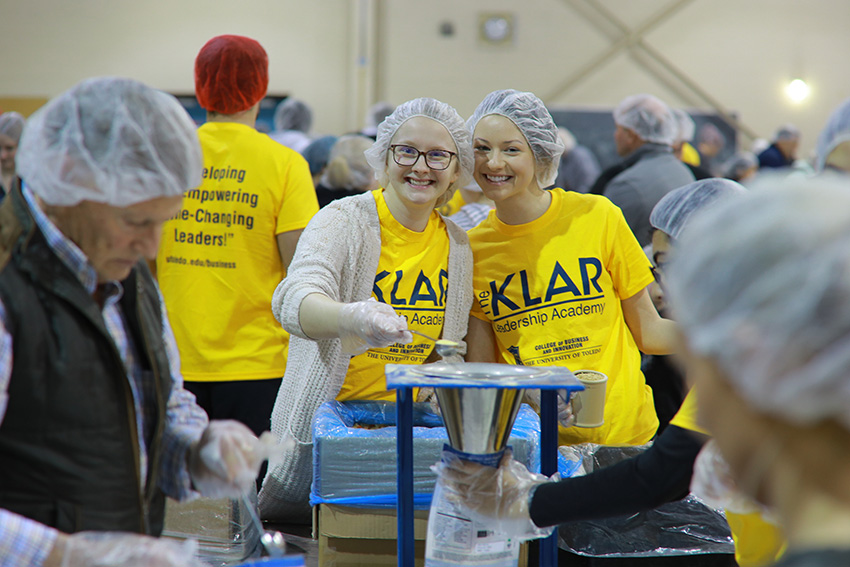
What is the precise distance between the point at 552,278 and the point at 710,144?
306 inches

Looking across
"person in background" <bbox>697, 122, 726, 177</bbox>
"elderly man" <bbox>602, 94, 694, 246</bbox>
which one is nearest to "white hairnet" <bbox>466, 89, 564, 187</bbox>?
"elderly man" <bbox>602, 94, 694, 246</bbox>

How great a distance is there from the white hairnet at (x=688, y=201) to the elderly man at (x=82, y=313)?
5.55ft

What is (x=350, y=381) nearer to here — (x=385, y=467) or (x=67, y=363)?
(x=385, y=467)

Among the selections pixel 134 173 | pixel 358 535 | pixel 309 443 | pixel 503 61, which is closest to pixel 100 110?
pixel 134 173

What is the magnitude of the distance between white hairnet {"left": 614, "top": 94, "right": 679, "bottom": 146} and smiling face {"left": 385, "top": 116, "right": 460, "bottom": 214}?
97.5 inches

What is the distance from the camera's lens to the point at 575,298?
2.36m

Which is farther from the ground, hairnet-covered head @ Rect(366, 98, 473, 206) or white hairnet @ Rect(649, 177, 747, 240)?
hairnet-covered head @ Rect(366, 98, 473, 206)

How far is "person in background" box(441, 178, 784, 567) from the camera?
1458mm

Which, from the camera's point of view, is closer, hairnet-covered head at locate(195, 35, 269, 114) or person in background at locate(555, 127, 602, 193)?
hairnet-covered head at locate(195, 35, 269, 114)

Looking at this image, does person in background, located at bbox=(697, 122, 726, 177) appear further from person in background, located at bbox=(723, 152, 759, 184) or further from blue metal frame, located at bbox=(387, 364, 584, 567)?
blue metal frame, located at bbox=(387, 364, 584, 567)

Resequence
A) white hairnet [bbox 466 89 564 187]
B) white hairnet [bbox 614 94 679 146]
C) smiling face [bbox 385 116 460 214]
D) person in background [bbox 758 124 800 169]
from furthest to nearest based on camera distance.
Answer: person in background [bbox 758 124 800 169] → white hairnet [bbox 614 94 679 146] → white hairnet [bbox 466 89 564 187] → smiling face [bbox 385 116 460 214]

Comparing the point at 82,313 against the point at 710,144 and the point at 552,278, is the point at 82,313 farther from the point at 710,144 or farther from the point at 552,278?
the point at 710,144

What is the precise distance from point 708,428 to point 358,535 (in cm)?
112

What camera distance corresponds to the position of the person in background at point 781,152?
26.1 ft
